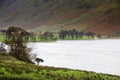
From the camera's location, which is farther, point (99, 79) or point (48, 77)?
point (99, 79)

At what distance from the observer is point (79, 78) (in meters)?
46.4

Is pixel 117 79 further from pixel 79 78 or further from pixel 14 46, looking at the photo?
pixel 14 46

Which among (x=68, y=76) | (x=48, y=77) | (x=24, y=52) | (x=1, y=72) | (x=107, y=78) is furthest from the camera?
(x=24, y=52)

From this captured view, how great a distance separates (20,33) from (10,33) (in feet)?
14.1

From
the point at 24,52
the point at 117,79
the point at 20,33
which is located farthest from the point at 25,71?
the point at 20,33

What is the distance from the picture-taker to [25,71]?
143 ft

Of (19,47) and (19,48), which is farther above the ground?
(19,47)

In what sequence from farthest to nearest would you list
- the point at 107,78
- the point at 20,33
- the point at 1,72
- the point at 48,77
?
the point at 20,33 < the point at 107,78 < the point at 48,77 < the point at 1,72

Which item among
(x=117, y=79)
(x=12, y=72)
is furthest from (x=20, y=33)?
(x=12, y=72)

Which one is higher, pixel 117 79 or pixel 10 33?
pixel 10 33

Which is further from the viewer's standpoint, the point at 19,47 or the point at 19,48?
the point at 19,47

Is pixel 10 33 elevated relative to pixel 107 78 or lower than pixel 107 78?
elevated

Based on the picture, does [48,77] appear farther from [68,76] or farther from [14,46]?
[14,46]

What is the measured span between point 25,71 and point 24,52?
4062 cm
